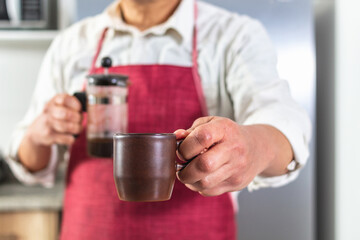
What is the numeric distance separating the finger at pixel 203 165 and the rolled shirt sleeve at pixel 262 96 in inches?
7.4

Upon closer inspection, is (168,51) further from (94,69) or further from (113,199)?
(113,199)

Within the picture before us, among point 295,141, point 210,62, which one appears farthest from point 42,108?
point 295,141

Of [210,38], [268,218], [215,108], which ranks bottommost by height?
[268,218]

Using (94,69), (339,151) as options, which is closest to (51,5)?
(94,69)

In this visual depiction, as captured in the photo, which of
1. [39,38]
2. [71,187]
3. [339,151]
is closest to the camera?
[71,187]

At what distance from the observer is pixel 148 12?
79 centimetres

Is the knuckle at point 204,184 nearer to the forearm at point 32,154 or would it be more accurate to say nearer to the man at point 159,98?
the man at point 159,98

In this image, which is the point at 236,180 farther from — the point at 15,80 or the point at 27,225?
the point at 15,80

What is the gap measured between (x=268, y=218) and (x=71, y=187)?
485mm

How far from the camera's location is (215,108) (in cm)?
77

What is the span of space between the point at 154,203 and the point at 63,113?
197 millimetres

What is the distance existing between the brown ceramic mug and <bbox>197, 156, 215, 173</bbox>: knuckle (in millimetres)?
23

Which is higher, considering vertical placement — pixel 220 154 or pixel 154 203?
pixel 220 154

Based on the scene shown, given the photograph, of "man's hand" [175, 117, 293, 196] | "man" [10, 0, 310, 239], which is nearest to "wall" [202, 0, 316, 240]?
"man" [10, 0, 310, 239]
